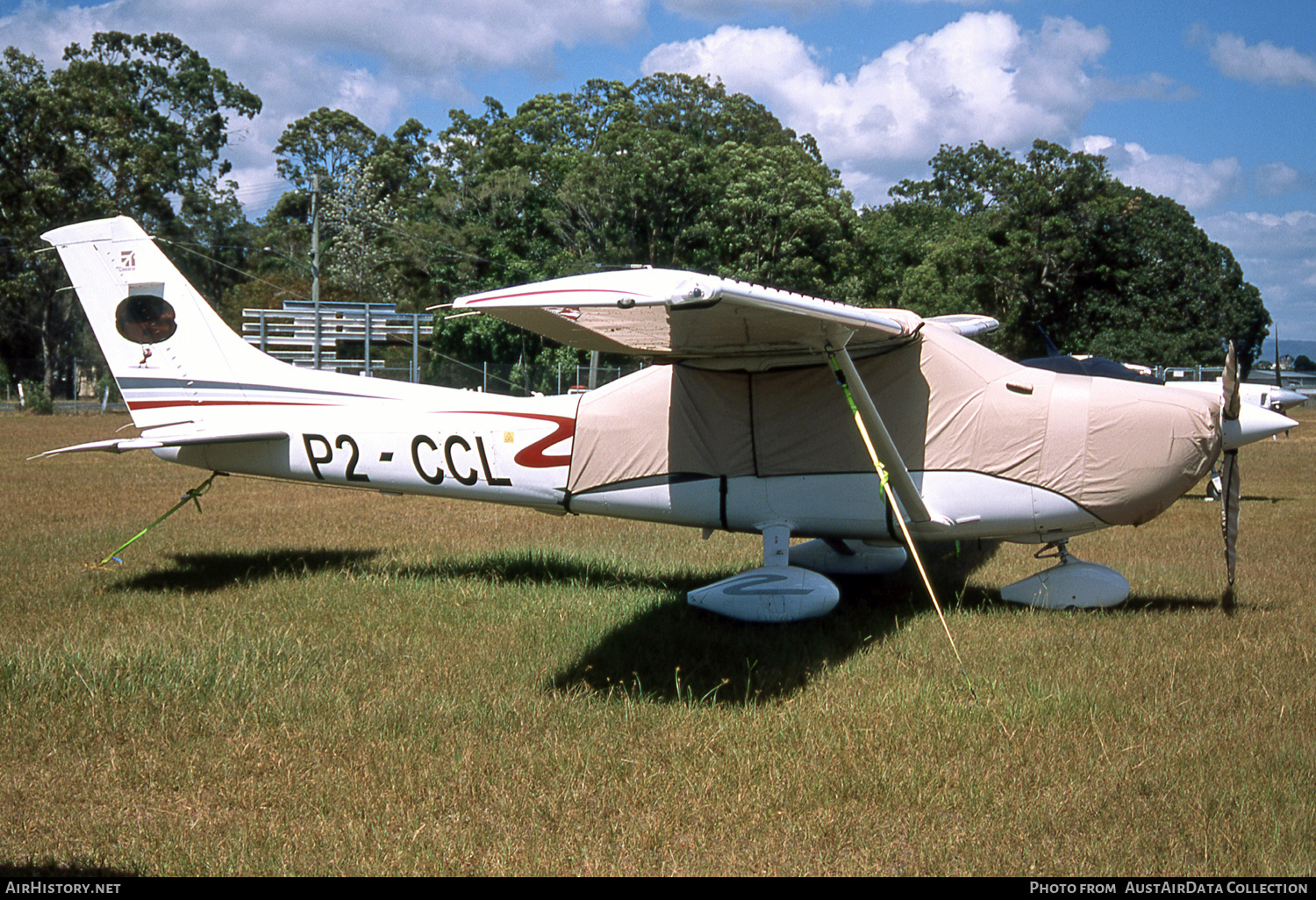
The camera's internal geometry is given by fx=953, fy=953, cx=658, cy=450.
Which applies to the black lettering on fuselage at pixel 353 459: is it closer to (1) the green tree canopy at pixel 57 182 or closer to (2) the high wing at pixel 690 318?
(2) the high wing at pixel 690 318

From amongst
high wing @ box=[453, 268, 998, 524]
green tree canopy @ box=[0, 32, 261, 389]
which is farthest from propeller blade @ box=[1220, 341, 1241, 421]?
green tree canopy @ box=[0, 32, 261, 389]

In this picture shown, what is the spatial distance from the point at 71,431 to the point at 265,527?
21.5 m

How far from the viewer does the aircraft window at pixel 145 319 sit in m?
8.58

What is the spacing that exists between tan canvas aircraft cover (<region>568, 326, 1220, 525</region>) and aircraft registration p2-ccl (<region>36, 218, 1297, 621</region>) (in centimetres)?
1

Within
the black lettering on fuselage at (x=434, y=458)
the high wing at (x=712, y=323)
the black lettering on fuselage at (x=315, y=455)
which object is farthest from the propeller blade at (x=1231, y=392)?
the black lettering on fuselage at (x=315, y=455)

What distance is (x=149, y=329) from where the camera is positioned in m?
8.63

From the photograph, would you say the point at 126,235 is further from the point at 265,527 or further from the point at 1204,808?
the point at 1204,808

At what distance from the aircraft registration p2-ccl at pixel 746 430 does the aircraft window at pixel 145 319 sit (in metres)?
0.02

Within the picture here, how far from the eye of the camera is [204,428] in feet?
28.1

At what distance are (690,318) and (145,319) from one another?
5677 mm

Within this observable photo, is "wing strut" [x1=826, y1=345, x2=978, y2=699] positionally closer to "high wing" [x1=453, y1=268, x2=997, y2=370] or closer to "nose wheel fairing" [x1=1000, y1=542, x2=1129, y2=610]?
"high wing" [x1=453, y1=268, x2=997, y2=370]

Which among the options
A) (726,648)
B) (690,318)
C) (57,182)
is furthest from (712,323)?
Result: (57,182)

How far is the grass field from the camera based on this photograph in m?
3.76

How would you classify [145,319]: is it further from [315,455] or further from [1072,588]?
[1072,588]
